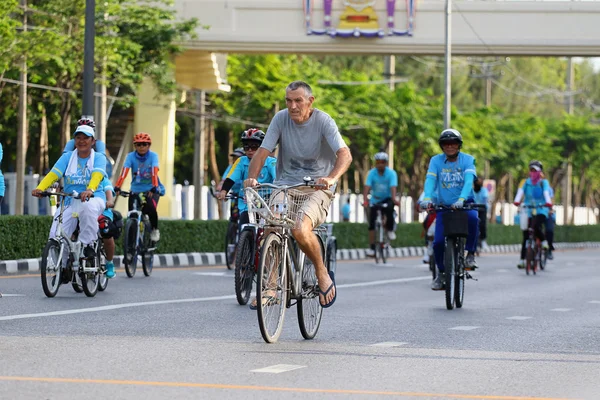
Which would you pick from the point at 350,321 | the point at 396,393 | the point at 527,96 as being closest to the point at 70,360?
the point at 396,393

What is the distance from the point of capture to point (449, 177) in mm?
14703

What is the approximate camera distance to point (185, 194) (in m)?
47.6

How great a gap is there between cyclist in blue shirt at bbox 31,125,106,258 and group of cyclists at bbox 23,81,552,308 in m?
0.01

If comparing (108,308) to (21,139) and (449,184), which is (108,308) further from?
(21,139)

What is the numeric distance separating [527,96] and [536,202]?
85.1m

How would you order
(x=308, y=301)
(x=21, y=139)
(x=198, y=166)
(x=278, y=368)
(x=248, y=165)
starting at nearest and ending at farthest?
(x=278, y=368)
(x=308, y=301)
(x=248, y=165)
(x=21, y=139)
(x=198, y=166)

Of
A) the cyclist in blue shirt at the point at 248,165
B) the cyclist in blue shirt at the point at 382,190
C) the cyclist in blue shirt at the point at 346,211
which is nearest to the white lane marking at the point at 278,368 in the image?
the cyclist in blue shirt at the point at 248,165

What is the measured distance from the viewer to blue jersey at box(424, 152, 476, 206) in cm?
1464

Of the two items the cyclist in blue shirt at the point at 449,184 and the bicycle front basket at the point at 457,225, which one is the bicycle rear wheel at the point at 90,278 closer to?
the cyclist in blue shirt at the point at 449,184

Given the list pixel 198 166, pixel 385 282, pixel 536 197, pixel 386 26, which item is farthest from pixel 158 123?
pixel 385 282

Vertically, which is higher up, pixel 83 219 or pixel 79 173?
pixel 79 173

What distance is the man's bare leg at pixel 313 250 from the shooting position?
984 centimetres

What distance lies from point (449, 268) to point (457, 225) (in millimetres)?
471

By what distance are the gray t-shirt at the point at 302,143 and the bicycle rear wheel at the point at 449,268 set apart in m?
4.09
